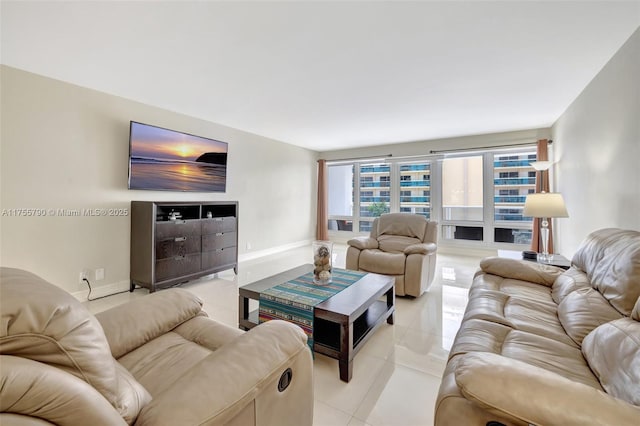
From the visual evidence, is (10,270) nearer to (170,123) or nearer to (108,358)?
(108,358)

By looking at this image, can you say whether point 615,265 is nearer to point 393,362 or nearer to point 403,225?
point 393,362

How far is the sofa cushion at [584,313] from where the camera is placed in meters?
1.34

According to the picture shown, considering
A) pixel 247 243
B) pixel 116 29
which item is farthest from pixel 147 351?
pixel 247 243

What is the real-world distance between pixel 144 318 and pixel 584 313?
7.16ft

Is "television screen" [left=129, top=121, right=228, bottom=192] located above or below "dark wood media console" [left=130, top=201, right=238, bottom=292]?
above

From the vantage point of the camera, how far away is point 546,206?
2.75 meters

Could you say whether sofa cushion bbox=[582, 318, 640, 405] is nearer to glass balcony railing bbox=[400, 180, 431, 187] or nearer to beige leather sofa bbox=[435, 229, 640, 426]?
beige leather sofa bbox=[435, 229, 640, 426]

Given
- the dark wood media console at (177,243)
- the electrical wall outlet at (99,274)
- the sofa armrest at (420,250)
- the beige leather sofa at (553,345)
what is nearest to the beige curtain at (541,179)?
the sofa armrest at (420,250)

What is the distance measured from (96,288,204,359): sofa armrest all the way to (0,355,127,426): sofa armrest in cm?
75

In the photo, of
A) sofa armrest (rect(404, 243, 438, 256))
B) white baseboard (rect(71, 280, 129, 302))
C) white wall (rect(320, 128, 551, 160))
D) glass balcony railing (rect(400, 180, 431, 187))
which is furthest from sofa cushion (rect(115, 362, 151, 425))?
glass balcony railing (rect(400, 180, 431, 187))

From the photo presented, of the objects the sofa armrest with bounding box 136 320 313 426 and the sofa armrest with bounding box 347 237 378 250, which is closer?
the sofa armrest with bounding box 136 320 313 426

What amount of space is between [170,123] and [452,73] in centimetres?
347

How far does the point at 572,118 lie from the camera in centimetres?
345

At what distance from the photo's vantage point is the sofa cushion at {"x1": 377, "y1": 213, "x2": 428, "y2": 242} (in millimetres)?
3697
